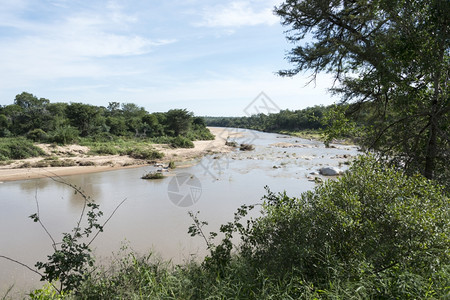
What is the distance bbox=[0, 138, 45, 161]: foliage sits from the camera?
1894cm

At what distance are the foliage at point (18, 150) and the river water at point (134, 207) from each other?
18.5 feet

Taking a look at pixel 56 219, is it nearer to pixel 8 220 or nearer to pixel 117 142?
pixel 8 220

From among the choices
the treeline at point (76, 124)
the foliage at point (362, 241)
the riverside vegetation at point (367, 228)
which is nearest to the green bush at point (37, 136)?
the treeline at point (76, 124)

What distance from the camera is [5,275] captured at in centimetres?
547

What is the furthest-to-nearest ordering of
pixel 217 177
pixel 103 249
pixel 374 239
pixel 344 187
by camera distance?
pixel 217 177 < pixel 103 249 < pixel 344 187 < pixel 374 239

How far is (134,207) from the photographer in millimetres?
10234

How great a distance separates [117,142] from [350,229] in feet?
91.3

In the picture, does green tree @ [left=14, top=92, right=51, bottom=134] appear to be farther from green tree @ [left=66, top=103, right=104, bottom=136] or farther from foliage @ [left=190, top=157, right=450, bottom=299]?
foliage @ [left=190, top=157, right=450, bottom=299]

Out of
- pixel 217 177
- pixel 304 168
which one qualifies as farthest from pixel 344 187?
pixel 304 168

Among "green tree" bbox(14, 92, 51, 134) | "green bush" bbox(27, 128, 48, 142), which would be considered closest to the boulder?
"green bush" bbox(27, 128, 48, 142)

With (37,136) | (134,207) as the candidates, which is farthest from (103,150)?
(134,207)

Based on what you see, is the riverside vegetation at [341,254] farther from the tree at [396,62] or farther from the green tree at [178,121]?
the green tree at [178,121]

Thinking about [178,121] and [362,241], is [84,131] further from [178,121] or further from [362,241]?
[362,241]

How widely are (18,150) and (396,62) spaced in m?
23.4
